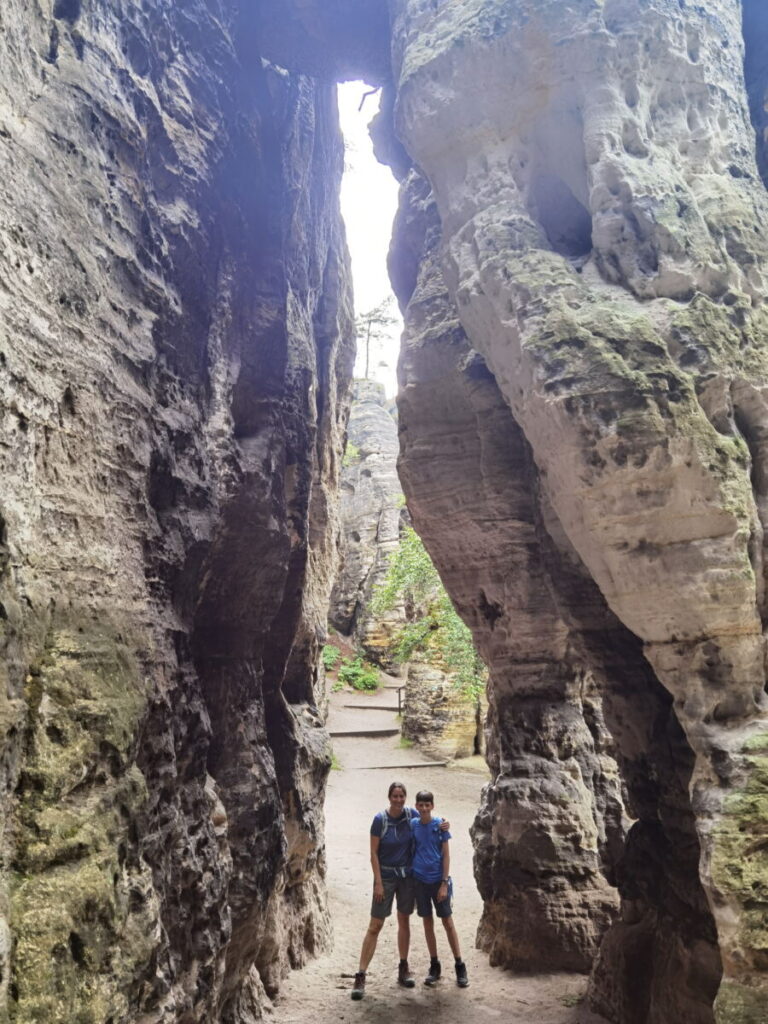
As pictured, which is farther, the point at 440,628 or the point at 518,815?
the point at 440,628

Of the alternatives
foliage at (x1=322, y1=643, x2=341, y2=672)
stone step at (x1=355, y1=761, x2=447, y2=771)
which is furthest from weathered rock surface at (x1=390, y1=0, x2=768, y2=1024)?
foliage at (x1=322, y1=643, x2=341, y2=672)

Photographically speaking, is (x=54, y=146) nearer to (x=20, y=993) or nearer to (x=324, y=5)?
(x=20, y=993)

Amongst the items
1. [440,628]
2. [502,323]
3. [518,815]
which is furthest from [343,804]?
[502,323]

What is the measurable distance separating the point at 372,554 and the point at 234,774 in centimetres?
2375

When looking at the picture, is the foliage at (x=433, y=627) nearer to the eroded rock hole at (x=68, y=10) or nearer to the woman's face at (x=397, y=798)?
the woman's face at (x=397, y=798)

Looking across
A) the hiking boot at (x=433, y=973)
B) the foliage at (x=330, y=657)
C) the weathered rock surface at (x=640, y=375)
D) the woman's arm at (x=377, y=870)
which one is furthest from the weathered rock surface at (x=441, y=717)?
the woman's arm at (x=377, y=870)

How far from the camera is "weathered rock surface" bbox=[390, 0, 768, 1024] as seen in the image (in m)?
5.33

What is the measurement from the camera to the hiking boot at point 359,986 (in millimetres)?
7879

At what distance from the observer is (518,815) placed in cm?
918

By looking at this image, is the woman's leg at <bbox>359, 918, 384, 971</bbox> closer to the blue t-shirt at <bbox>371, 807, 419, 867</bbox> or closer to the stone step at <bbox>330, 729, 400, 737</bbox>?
the blue t-shirt at <bbox>371, 807, 419, 867</bbox>

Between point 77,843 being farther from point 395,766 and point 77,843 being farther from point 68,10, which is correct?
point 395,766

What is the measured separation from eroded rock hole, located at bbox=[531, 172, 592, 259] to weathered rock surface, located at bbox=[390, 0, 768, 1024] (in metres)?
0.02

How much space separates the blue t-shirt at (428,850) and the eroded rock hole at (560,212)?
6540mm

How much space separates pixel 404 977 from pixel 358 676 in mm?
18446
